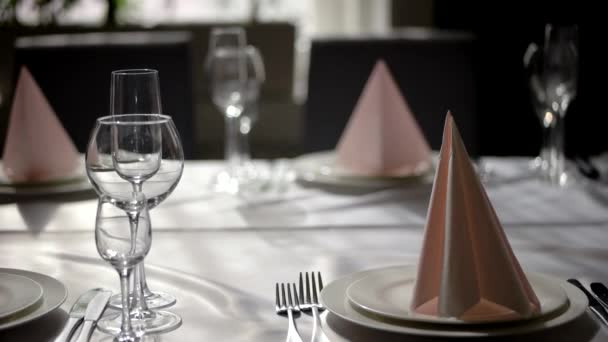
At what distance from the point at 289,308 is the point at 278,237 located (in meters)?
0.39

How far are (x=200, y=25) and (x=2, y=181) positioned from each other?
262 centimetres

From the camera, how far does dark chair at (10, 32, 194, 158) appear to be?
8.07 feet

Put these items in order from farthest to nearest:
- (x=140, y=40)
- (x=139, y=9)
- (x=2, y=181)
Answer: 1. (x=139, y=9)
2. (x=140, y=40)
3. (x=2, y=181)

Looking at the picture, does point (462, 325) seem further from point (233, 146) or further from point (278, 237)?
point (233, 146)

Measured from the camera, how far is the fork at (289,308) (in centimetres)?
95

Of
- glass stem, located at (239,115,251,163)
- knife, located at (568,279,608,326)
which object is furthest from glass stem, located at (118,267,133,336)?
glass stem, located at (239,115,251,163)

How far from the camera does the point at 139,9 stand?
5.38m

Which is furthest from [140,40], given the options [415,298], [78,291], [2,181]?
[415,298]

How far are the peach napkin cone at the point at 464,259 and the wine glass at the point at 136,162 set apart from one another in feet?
0.93

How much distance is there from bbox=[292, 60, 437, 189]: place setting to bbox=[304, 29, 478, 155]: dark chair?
2.36 feet

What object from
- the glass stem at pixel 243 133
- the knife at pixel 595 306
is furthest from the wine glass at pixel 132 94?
the glass stem at pixel 243 133

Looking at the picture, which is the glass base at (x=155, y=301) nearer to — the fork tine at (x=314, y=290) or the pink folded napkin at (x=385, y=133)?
the fork tine at (x=314, y=290)

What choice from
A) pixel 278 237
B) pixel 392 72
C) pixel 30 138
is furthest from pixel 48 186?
pixel 392 72

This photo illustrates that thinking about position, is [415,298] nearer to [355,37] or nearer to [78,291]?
[78,291]
